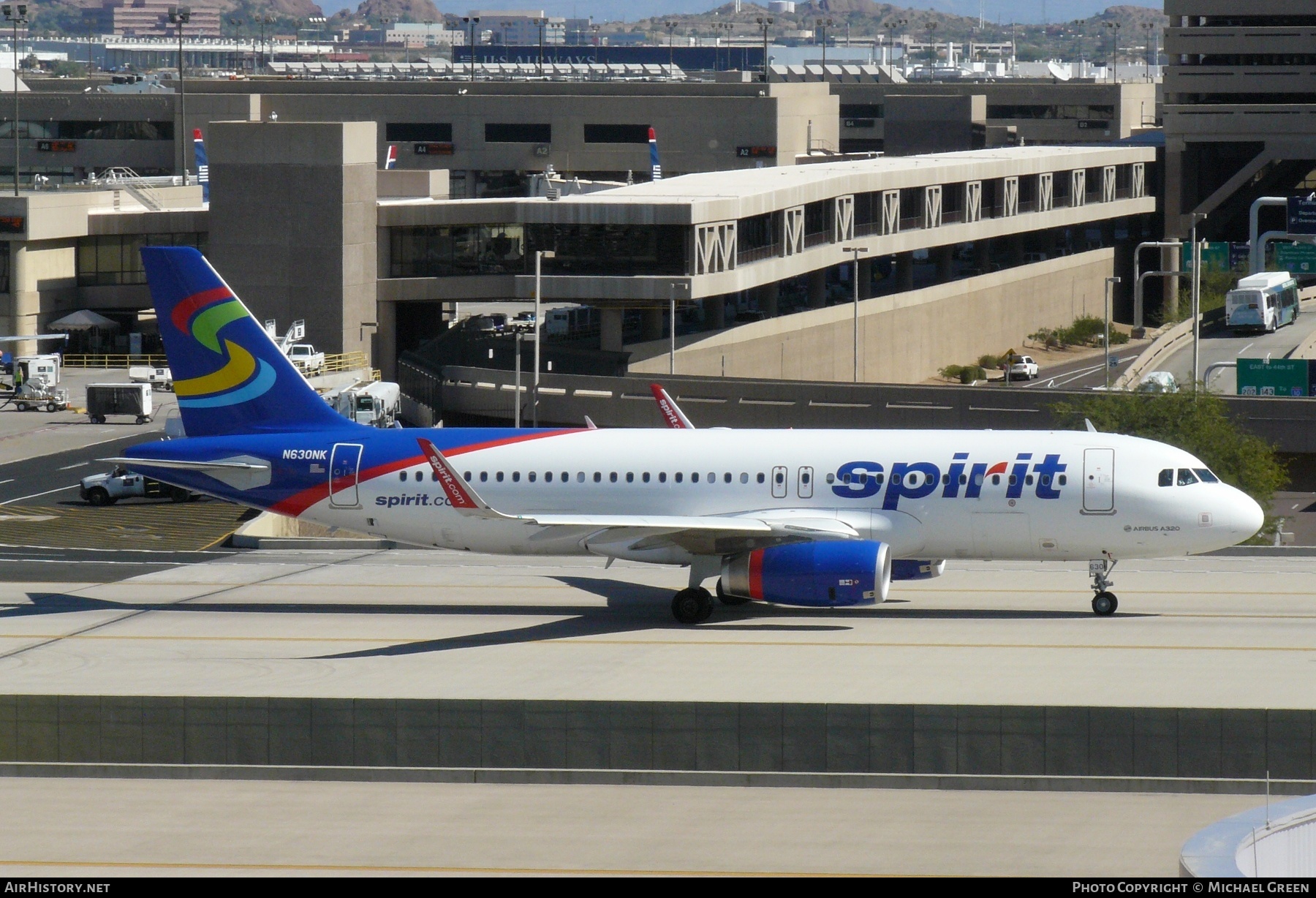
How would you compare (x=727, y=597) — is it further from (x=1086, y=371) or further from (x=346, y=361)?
(x=1086, y=371)

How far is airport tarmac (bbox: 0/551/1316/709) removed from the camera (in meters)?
33.2

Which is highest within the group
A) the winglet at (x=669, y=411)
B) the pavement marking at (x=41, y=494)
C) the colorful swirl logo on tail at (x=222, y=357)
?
the colorful swirl logo on tail at (x=222, y=357)

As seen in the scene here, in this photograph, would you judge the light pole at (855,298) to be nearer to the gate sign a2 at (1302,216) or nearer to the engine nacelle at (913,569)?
the gate sign a2 at (1302,216)

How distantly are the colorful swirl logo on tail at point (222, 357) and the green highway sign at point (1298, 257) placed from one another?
97.5 meters

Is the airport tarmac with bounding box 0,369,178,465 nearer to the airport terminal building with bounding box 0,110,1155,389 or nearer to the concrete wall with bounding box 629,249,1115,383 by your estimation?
the airport terminal building with bounding box 0,110,1155,389

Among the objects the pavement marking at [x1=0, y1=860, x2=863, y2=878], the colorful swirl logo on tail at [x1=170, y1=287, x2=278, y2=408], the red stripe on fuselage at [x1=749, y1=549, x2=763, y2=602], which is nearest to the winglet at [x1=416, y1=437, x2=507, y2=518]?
the red stripe on fuselage at [x1=749, y1=549, x2=763, y2=602]

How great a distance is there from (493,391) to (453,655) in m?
47.4

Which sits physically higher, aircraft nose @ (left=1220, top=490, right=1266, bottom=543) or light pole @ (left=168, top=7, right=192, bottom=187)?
light pole @ (left=168, top=7, right=192, bottom=187)

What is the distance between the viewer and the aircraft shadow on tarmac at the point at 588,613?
38.5m

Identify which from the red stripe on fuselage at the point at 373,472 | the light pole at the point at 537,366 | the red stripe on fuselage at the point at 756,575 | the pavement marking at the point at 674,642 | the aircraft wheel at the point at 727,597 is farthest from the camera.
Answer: the light pole at the point at 537,366

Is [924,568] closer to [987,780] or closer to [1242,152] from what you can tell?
[987,780]

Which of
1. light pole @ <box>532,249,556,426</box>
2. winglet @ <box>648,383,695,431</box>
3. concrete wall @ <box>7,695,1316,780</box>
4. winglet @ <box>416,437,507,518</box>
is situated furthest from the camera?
light pole @ <box>532,249,556,426</box>

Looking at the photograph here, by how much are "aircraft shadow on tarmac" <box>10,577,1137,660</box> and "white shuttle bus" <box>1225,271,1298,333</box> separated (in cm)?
8580

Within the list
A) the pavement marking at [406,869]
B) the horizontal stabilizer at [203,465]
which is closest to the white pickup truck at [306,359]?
the horizontal stabilizer at [203,465]
